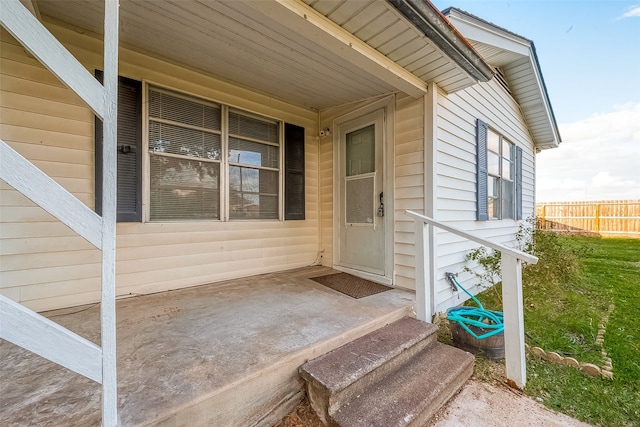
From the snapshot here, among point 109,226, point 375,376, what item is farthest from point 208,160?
point 375,376

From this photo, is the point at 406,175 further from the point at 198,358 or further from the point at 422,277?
the point at 198,358

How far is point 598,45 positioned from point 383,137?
28.0ft

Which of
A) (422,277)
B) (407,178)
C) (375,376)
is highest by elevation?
(407,178)

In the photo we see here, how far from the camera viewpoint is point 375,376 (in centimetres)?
164

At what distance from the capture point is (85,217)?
96 cm

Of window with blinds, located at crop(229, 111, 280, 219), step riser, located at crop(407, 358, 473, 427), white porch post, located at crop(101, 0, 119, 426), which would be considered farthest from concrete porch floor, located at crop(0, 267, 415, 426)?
window with blinds, located at crop(229, 111, 280, 219)

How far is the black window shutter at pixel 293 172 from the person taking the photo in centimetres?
362

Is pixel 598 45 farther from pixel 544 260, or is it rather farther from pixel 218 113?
pixel 218 113

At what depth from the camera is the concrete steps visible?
141cm

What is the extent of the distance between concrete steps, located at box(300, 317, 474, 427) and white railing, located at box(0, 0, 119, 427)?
3.20 ft

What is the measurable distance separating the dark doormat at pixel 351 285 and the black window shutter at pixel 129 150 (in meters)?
2.09

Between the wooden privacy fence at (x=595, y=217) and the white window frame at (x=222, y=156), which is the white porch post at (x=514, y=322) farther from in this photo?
the wooden privacy fence at (x=595, y=217)

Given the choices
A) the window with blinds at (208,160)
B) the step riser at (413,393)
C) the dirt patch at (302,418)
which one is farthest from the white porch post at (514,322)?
the window with blinds at (208,160)

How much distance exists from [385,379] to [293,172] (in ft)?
8.92
